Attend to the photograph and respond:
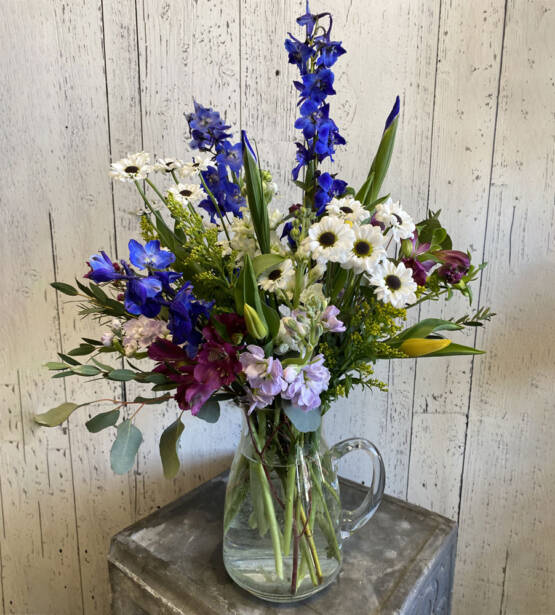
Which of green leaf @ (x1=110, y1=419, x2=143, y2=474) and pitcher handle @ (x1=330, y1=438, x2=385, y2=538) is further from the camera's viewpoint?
pitcher handle @ (x1=330, y1=438, x2=385, y2=538)

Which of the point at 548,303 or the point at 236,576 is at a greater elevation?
the point at 548,303

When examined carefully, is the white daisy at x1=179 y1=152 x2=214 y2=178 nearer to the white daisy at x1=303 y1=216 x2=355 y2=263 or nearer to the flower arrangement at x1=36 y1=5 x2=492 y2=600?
the flower arrangement at x1=36 y1=5 x2=492 y2=600

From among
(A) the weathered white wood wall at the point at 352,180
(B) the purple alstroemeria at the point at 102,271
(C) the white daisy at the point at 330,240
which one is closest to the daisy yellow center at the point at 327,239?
(C) the white daisy at the point at 330,240

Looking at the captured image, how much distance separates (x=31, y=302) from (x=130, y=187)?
29cm

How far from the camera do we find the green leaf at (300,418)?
589mm

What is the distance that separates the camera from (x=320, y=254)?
545mm

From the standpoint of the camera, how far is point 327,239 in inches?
21.6

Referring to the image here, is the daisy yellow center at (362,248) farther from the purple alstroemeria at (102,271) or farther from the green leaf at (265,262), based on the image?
the purple alstroemeria at (102,271)

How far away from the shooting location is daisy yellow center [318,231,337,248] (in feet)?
1.80

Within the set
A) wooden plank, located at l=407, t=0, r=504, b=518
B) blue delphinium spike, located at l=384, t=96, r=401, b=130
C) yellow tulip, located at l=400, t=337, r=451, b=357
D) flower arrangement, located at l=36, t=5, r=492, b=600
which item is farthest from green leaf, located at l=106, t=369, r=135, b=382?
wooden plank, located at l=407, t=0, r=504, b=518

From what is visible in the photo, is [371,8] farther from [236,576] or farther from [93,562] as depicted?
[93,562]

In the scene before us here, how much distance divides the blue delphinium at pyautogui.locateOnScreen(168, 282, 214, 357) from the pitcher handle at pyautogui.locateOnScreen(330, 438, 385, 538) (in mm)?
296

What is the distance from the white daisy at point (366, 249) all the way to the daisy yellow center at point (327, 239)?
22mm

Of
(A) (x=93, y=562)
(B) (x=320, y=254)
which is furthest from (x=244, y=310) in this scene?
(A) (x=93, y=562)
